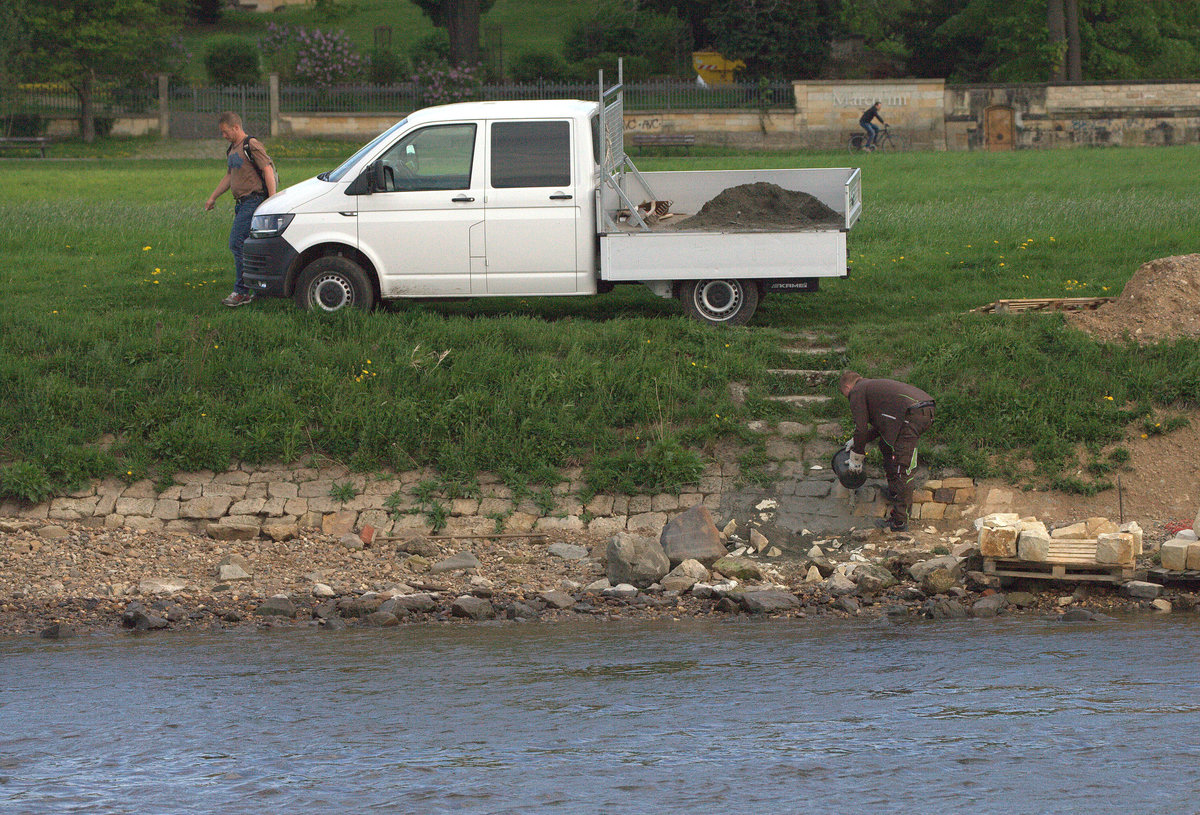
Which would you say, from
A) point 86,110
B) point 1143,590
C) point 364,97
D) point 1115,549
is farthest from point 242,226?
point 86,110

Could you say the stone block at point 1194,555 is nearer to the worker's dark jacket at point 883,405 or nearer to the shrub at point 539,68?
the worker's dark jacket at point 883,405

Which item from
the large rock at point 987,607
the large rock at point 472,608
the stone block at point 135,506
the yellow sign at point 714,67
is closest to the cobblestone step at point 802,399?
the large rock at point 987,607

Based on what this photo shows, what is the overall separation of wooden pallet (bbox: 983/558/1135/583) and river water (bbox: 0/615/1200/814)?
0.44 meters

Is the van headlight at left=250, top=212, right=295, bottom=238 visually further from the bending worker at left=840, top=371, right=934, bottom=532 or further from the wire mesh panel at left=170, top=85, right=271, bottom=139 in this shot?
the wire mesh panel at left=170, top=85, right=271, bottom=139

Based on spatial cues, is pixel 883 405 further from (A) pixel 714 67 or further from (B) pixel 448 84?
(A) pixel 714 67

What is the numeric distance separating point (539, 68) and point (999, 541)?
4233cm

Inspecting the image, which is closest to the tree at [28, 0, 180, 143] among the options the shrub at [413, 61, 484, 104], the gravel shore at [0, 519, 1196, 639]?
the shrub at [413, 61, 484, 104]

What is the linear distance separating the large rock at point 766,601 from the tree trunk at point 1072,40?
133 feet

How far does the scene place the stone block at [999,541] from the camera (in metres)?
9.27

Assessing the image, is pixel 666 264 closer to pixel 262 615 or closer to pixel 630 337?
pixel 630 337

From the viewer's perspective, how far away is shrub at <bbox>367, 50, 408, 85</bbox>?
155ft

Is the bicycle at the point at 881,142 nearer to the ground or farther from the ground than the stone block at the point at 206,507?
farther from the ground

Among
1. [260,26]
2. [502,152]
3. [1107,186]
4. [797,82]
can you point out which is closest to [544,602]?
[502,152]

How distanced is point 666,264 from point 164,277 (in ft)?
21.9
